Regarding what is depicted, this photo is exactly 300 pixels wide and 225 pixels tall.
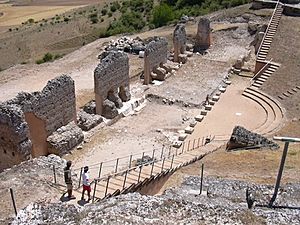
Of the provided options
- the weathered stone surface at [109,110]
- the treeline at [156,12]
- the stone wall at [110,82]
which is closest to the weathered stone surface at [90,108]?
the stone wall at [110,82]

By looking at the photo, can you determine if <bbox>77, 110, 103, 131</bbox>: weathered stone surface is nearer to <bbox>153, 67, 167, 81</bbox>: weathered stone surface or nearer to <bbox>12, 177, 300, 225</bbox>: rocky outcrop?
<bbox>153, 67, 167, 81</bbox>: weathered stone surface

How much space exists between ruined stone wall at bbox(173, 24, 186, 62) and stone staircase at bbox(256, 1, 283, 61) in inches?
255

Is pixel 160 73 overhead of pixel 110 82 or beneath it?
beneath

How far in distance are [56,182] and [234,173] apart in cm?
696

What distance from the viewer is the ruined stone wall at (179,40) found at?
3803 cm

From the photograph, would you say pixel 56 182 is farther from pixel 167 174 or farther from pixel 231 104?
pixel 231 104

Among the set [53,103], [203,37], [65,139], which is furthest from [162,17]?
[65,139]

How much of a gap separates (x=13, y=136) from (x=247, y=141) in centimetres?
1121

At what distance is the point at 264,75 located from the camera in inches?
1387

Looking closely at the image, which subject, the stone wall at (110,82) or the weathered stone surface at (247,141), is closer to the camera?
the weathered stone surface at (247,141)

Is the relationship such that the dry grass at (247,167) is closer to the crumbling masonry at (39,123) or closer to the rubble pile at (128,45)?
the crumbling masonry at (39,123)

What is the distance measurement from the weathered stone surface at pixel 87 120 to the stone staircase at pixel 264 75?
42.3ft

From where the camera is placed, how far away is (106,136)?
2711 cm

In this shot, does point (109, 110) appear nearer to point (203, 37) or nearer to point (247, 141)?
point (247, 141)
